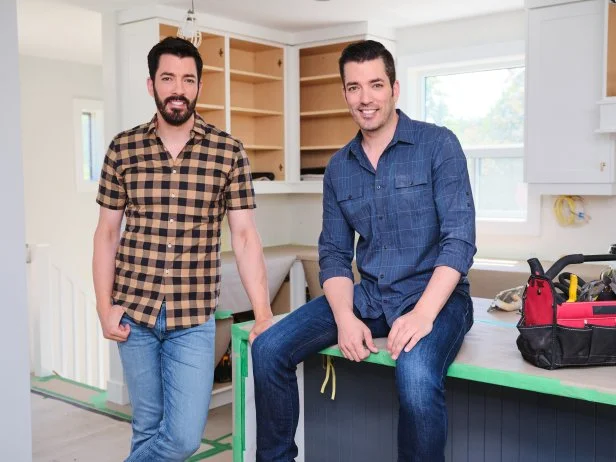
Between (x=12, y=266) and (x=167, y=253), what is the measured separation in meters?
0.96

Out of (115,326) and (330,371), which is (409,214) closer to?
(330,371)

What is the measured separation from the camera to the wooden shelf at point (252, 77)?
5070 mm

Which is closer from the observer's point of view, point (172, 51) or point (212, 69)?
point (172, 51)

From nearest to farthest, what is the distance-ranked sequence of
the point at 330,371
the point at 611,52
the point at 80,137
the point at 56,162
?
the point at 330,371 < the point at 611,52 < the point at 56,162 < the point at 80,137

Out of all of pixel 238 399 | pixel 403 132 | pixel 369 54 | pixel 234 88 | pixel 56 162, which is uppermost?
pixel 234 88

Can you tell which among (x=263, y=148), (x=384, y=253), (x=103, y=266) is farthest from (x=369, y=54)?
(x=263, y=148)

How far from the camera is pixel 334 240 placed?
89.8 inches

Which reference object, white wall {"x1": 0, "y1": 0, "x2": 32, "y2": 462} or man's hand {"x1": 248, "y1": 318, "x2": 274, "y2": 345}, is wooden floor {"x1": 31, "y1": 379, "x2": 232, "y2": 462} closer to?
white wall {"x1": 0, "y1": 0, "x2": 32, "y2": 462}

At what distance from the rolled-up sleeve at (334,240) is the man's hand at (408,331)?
368mm

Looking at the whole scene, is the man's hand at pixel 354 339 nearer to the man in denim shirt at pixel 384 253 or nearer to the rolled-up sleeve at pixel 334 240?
the man in denim shirt at pixel 384 253

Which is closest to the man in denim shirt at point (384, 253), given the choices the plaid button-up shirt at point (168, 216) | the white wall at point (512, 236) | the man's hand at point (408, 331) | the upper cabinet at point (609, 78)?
the man's hand at point (408, 331)

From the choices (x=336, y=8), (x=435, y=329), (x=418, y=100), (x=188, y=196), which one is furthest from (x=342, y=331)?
(x=418, y=100)

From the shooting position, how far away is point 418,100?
5227 millimetres

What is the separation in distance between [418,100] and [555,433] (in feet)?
11.5
